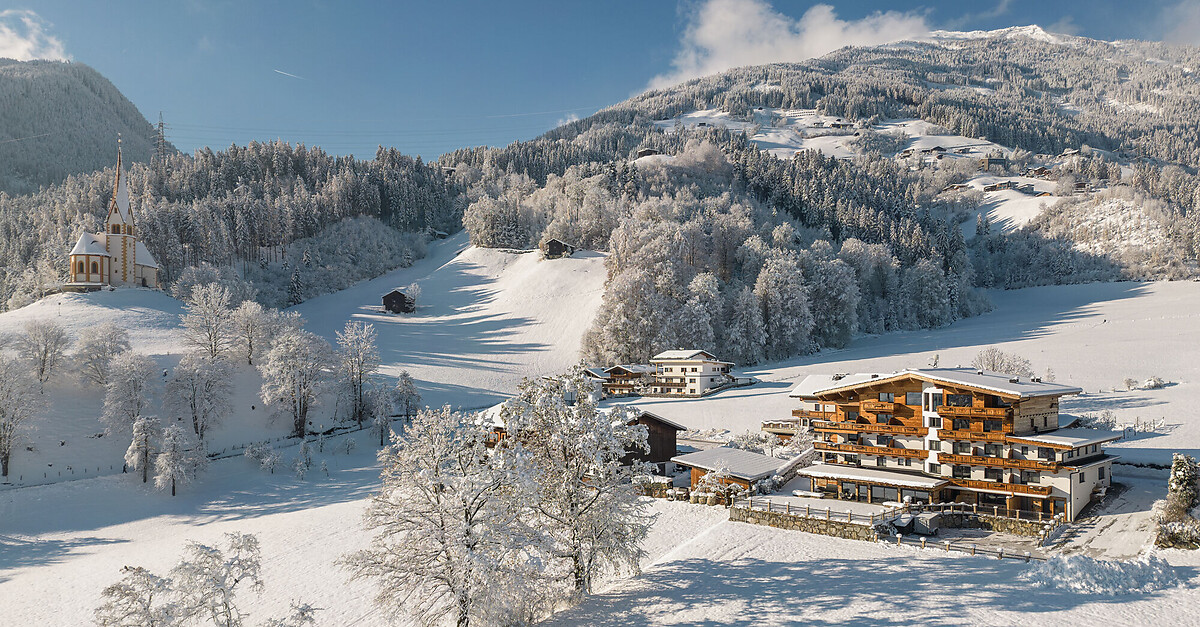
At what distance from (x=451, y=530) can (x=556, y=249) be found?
90349 mm

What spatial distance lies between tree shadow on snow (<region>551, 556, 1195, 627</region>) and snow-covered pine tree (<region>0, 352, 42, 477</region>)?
43.3 metres

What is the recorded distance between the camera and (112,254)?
75.6 m

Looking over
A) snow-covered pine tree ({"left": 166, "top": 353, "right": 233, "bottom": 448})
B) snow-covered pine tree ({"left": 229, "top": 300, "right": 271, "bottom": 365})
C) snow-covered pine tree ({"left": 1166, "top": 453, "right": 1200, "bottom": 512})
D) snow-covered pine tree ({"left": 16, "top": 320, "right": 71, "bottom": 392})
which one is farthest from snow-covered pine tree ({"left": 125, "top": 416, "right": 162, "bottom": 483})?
snow-covered pine tree ({"left": 1166, "top": 453, "right": 1200, "bottom": 512})

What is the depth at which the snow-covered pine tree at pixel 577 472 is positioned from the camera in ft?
68.3

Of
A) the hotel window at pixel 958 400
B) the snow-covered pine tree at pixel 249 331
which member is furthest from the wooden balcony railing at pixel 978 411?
the snow-covered pine tree at pixel 249 331

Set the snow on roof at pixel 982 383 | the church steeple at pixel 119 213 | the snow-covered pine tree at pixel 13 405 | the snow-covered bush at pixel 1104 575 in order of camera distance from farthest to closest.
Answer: the church steeple at pixel 119 213, the snow-covered pine tree at pixel 13 405, the snow on roof at pixel 982 383, the snow-covered bush at pixel 1104 575

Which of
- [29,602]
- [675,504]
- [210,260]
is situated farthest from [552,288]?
[29,602]

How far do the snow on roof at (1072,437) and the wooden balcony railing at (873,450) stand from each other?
4474mm

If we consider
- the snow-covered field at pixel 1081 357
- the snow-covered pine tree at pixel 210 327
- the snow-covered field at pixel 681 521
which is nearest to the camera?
the snow-covered field at pixel 681 521

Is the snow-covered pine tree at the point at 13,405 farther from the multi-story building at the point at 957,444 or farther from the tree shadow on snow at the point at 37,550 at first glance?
the multi-story building at the point at 957,444

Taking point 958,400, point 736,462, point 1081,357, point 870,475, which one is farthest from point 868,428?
point 1081,357

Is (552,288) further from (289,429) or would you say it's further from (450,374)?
(289,429)

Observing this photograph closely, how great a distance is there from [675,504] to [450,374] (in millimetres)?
42928

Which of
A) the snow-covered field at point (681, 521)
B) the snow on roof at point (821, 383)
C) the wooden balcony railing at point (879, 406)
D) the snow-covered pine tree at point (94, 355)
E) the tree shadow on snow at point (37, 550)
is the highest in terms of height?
the snow-covered pine tree at point (94, 355)
